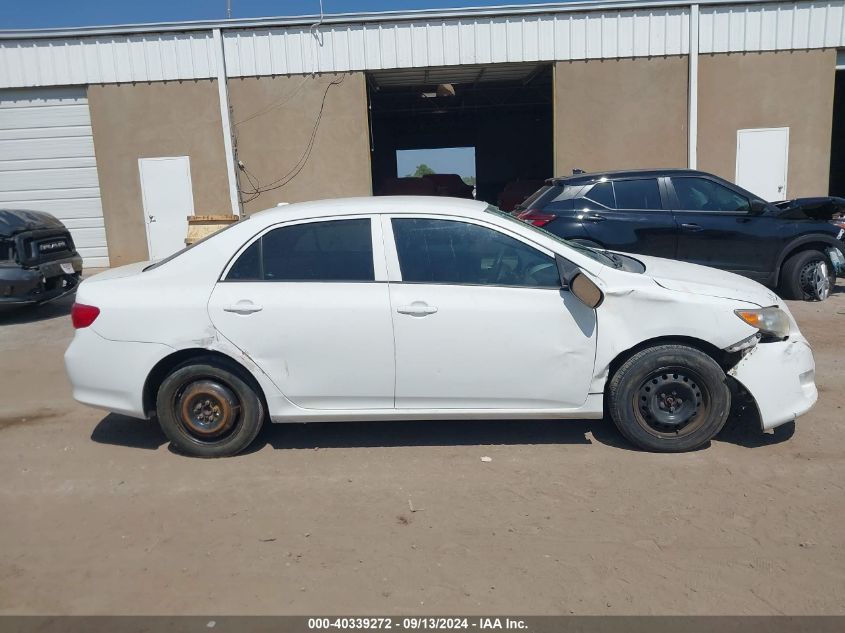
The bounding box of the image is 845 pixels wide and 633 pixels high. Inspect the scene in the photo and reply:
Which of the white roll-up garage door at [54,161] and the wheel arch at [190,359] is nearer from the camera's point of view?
the wheel arch at [190,359]

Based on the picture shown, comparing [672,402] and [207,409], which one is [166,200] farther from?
[672,402]

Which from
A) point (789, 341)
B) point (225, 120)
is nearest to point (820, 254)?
point (789, 341)

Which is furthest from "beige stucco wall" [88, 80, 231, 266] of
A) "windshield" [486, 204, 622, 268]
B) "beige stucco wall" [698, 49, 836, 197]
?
"windshield" [486, 204, 622, 268]

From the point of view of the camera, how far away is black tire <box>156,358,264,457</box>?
439cm

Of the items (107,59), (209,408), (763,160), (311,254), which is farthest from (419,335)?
(107,59)

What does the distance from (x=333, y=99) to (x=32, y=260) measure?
272 inches

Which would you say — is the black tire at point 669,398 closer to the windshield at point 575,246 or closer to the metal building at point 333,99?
the windshield at point 575,246

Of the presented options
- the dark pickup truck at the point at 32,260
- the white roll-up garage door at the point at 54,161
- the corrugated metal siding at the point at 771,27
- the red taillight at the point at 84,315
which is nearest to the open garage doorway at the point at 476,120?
the corrugated metal siding at the point at 771,27

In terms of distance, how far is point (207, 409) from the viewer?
446 centimetres

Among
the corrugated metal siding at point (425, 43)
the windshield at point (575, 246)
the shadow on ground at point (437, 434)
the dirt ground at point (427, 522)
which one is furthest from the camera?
the corrugated metal siding at point (425, 43)

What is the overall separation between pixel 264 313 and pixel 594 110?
440 inches

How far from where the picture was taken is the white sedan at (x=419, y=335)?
4.20m

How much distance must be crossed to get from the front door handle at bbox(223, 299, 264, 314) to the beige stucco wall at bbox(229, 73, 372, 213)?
9.89 metres

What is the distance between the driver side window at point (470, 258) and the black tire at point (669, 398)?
744mm
